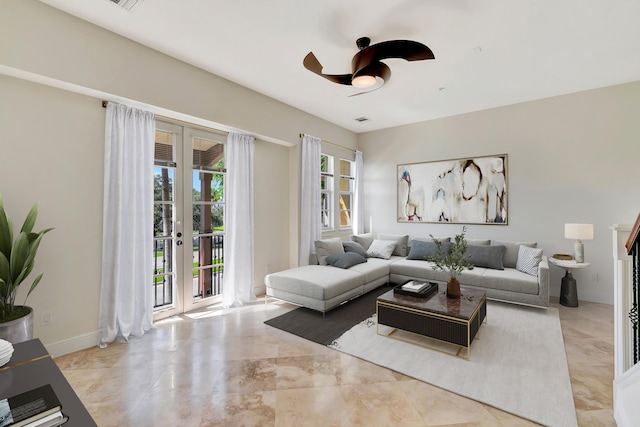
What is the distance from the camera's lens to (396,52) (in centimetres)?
251

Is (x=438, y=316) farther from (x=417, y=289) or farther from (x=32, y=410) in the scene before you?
(x=32, y=410)

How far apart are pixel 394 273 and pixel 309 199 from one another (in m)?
1.92

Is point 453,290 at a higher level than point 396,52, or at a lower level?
lower

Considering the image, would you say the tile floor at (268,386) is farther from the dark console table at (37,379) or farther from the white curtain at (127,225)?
the dark console table at (37,379)

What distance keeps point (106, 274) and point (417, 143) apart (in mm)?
5316

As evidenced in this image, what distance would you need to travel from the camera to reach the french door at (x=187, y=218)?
3.52 m

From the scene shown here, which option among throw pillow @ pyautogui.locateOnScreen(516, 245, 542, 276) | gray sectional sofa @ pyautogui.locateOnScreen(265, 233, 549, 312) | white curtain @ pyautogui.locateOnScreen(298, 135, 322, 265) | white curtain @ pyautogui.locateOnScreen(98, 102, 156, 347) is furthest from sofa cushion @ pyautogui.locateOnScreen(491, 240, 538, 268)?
white curtain @ pyautogui.locateOnScreen(98, 102, 156, 347)

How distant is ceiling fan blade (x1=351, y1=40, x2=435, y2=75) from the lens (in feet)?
7.88

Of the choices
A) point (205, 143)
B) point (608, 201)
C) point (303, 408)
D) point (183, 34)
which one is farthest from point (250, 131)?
point (608, 201)

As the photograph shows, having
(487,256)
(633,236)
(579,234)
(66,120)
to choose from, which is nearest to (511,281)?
(487,256)

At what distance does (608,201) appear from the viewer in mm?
4066

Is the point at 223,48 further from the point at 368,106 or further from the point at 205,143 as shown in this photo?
the point at 368,106

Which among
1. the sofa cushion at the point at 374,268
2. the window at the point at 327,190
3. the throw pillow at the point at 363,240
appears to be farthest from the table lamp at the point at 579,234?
the window at the point at 327,190

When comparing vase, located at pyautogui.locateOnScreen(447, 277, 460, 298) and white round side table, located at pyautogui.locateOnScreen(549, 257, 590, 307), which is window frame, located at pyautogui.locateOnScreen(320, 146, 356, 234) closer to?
vase, located at pyautogui.locateOnScreen(447, 277, 460, 298)
